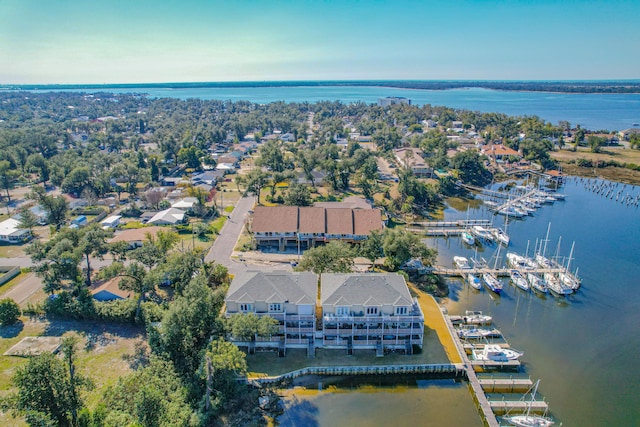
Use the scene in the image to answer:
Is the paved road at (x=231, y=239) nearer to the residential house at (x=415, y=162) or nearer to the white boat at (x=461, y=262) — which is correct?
the white boat at (x=461, y=262)

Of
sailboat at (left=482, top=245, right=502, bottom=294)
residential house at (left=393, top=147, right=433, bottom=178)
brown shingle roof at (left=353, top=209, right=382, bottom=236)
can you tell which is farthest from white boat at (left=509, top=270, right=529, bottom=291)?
residential house at (left=393, top=147, right=433, bottom=178)

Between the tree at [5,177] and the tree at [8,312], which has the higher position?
the tree at [5,177]

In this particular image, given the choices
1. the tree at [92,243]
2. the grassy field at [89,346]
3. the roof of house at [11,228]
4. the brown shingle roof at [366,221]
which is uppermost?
the tree at [92,243]

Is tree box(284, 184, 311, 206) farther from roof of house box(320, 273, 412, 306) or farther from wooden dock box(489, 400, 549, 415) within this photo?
wooden dock box(489, 400, 549, 415)

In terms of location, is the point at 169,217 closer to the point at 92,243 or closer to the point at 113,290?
the point at 92,243

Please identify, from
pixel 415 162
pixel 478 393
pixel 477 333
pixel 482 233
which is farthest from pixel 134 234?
pixel 415 162

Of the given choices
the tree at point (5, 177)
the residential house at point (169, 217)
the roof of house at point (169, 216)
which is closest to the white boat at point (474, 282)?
the residential house at point (169, 217)

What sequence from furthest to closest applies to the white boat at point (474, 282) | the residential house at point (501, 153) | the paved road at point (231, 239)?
the residential house at point (501, 153) → the paved road at point (231, 239) → the white boat at point (474, 282)
